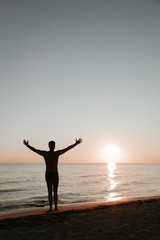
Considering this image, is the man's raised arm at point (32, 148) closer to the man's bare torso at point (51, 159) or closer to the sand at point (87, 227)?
the man's bare torso at point (51, 159)

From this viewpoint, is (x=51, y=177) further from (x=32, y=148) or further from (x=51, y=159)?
(x=32, y=148)

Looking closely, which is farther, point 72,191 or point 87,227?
point 72,191

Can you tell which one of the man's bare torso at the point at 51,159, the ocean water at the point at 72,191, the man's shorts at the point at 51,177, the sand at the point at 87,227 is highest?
the man's bare torso at the point at 51,159

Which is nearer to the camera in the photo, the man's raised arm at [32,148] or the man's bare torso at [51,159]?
the man's raised arm at [32,148]

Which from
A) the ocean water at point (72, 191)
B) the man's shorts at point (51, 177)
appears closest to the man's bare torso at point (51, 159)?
the man's shorts at point (51, 177)

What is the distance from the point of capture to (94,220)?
7.02 metres

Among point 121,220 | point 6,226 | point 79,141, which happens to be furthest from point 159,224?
point 6,226

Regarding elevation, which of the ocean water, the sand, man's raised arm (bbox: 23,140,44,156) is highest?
man's raised arm (bbox: 23,140,44,156)

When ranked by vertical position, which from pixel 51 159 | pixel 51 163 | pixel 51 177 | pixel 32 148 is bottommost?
pixel 51 177

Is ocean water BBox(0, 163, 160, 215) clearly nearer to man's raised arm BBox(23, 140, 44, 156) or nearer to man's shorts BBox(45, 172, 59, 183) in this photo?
man's shorts BBox(45, 172, 59, 183)

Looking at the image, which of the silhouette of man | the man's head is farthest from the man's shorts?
the man's head

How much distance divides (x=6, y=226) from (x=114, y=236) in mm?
3336

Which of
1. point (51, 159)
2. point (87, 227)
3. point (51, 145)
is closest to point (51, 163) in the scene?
point (51, 159)

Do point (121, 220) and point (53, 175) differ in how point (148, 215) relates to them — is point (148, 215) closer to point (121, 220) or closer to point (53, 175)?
point (121, 220)
